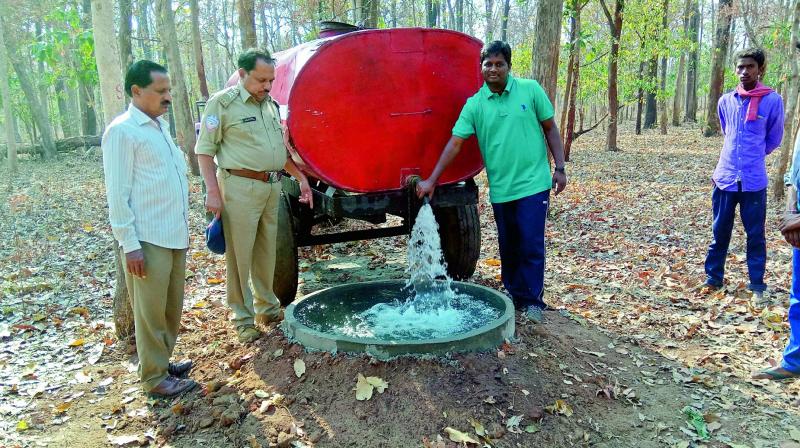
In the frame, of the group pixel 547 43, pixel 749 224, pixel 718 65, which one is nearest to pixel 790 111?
pixel 547 43

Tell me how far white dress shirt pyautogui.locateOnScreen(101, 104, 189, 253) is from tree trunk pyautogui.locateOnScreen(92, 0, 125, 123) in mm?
1149

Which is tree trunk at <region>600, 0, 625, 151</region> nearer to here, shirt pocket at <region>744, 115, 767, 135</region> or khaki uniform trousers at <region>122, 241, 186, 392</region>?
shirt pocket at <region>744, 115, 767, 135</region>

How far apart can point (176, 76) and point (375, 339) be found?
384 inches

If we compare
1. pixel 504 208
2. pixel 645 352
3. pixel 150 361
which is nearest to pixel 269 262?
pixel 150 361

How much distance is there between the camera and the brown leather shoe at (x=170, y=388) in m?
3.60

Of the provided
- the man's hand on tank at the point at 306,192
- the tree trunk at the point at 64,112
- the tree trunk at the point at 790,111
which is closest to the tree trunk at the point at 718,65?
the tree trunk at the point at 790,111

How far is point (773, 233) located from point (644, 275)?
2.19 meters

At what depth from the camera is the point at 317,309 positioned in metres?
4.50

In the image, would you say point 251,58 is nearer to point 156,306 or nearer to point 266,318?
point 156,306

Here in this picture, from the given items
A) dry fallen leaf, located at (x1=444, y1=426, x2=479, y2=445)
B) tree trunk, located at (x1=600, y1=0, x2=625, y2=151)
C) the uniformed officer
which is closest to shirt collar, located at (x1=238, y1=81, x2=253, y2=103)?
the uniformed officer

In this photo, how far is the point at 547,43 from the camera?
6.57m

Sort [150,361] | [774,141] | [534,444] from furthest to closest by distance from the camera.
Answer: [774,141], [150,361], [534,444]

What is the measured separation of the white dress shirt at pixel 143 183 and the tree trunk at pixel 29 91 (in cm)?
1653

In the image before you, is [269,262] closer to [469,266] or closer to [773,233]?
[469,266]
